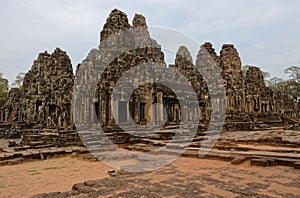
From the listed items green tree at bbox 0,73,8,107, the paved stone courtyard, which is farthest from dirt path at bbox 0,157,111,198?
green tree at bbox 0,73,8,107

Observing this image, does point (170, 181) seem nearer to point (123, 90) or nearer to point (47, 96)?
point (123, 90)

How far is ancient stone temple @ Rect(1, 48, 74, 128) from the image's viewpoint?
1955 centimetres

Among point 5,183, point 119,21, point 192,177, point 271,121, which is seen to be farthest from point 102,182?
point 271,121

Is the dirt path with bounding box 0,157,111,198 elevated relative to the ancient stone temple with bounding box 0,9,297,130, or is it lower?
lower

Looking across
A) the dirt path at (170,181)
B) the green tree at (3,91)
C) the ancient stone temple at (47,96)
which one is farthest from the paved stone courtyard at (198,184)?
the green tree at (3,91)

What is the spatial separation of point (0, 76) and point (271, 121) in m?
48.1

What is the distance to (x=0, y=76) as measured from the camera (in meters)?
49.5

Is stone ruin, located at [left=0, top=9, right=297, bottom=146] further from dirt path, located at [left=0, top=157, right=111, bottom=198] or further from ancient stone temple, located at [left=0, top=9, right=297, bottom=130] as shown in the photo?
dirt path, located at [left=0, top=157, right=111, bottom=198]

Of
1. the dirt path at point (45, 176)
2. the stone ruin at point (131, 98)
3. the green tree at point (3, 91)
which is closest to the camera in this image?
the dirt path at point (45, 176)

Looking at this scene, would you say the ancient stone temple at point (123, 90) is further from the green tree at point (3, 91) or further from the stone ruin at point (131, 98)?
the green tree at point (3, 91)

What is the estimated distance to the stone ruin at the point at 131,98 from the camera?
638 inches

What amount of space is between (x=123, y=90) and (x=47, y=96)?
9678mm

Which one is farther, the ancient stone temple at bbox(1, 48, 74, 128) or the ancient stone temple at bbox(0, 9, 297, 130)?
the ancient stone temple at bbox(1, 48, 74, 128)

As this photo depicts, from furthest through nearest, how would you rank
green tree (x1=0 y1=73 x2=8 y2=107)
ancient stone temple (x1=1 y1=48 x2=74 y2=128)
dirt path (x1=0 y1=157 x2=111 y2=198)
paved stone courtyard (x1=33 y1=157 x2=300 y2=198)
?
green tree (x1=0 y1=73 x2=8 y2=107) < ancient stone temple (x1=1 y1=48 x2=74 y2=128) < dirt path (x1=0 y1=157 x2=111 y2=198) < paved stone courtyard (x1=33 y1=157 x2=300 y2=198)
